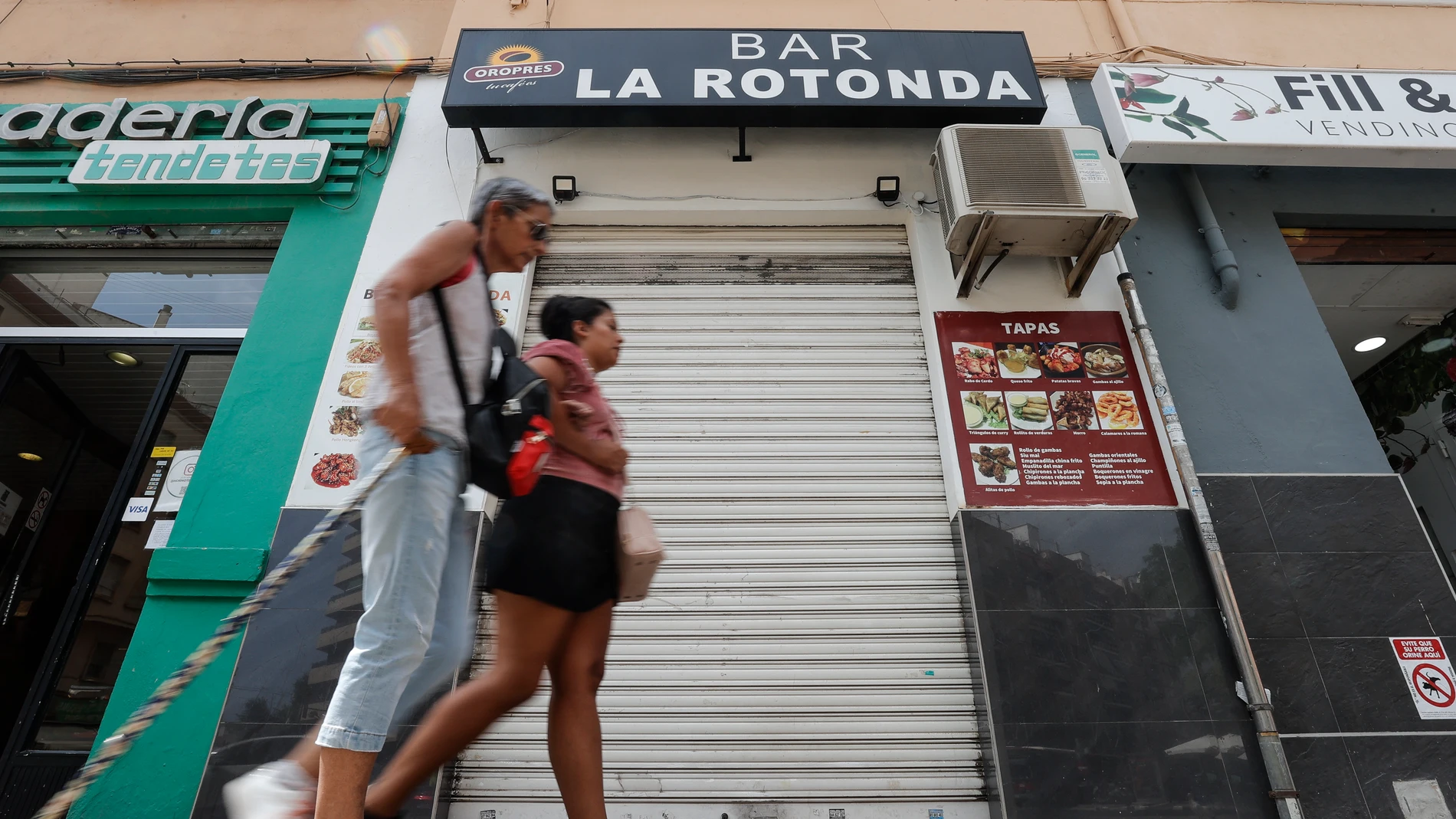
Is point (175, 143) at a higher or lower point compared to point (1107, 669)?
higher

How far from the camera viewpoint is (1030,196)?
4.38 m

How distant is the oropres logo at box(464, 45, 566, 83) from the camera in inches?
196

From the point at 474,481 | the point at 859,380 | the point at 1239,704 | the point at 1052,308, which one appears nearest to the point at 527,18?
the point at 859,380

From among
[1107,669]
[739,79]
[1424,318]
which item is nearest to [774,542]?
[1107,669]

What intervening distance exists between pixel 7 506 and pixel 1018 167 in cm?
763

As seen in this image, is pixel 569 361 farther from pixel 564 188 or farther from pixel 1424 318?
pixel 1424 318

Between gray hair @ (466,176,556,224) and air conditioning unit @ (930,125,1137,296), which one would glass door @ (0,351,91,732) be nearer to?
gray hair @ (466,176,556,224)

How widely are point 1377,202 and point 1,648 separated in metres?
10.2

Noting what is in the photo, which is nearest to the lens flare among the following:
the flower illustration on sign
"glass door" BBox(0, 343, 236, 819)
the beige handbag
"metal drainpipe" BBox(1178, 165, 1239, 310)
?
"glass door" BBox(0, 343, 236, 819)

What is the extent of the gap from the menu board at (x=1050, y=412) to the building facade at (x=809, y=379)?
2 centimetres

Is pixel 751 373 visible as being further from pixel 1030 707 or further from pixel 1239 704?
pixel 1239 704

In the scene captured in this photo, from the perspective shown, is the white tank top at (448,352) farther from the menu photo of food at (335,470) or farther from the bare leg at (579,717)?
the menu photo of food at (335,470)

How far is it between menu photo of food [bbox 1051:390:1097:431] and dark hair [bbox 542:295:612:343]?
2996 mm

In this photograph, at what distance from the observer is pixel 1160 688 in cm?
A: 359
